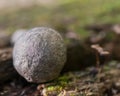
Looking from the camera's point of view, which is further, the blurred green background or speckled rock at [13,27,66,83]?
the blurred green background

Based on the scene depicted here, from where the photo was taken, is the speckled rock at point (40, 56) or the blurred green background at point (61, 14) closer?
the speckled rock at point (40, 56)

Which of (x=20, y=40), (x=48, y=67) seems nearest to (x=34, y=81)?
(x=48, y=67)

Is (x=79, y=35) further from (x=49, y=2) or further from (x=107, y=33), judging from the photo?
(x=49, y=2)

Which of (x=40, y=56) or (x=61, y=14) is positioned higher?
(x=61, y=14)

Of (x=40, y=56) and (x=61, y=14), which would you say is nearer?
(x=40, y=56)
